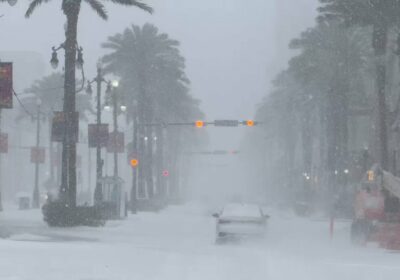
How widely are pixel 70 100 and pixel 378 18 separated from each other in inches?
599

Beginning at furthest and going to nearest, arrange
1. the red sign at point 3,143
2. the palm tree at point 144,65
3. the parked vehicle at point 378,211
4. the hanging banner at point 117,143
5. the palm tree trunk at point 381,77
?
the palm tree at point 144,65 < the red sign at point 3,143 < the hanging banner at point 117,143 < the palm tree trunk at point 381,77 < the parked vehicle at point 378,211

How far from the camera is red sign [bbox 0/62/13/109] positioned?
21.7 meters

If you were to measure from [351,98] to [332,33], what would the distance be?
5.66 metres

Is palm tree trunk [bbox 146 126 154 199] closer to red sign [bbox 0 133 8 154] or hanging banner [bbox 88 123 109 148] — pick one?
red sign [bbox 0 133 8 154]

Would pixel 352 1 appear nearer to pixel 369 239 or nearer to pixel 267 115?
pixel 369 239

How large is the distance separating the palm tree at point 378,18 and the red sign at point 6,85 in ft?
65.6

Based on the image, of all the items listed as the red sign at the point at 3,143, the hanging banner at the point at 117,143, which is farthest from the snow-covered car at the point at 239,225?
the red sign at the point at 3,143

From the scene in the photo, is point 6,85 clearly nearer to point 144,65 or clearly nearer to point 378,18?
point 378,18

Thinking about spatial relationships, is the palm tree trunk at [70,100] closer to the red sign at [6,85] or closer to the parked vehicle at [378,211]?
the red sign at [6,85]

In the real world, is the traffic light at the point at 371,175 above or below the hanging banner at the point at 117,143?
below

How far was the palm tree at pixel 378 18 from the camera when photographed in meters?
36.2

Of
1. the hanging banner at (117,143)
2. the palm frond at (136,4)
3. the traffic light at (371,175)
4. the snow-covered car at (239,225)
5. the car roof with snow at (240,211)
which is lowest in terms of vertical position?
the snow-covered car at (239,225)

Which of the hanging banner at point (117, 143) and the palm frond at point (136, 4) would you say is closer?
the palm frond at point (136, 4)

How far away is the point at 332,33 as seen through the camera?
5459 centimetres
